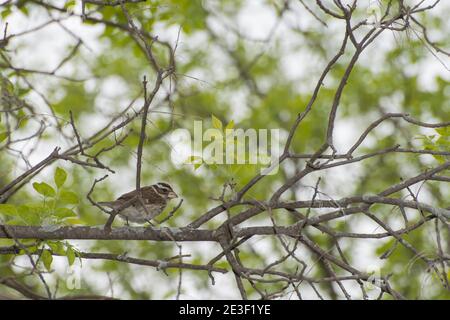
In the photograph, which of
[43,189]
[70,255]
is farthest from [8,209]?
[70,255]

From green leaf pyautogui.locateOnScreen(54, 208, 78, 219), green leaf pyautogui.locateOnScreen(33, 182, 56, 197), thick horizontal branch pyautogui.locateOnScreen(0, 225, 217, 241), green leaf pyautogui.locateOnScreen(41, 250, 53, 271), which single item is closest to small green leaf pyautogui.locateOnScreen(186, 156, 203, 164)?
thick horizontal branch pyautogui.locateOnScreen(0, 225, 217, 241)

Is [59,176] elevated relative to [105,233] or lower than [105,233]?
elevated

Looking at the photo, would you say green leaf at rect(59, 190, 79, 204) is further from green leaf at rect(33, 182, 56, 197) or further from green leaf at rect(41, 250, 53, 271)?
green leaf at rect(41, 250, 53, 271)

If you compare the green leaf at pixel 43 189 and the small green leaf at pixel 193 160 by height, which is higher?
the small green leaf at pixel 193 160

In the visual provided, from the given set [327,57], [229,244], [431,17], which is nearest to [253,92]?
[327,57]

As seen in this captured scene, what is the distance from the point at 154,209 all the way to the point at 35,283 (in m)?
5.05

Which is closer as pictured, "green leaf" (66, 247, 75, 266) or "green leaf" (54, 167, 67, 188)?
"green leaf" (66, 247, 75, 266)

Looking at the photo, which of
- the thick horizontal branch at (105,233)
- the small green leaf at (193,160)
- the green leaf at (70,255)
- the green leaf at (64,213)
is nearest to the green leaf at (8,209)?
the thick horizontal branch at (105,233)

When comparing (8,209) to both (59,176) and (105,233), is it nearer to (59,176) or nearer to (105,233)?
(59,176)

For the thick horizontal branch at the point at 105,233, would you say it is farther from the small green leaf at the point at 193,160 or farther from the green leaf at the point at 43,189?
the small green leaf at the point at 193,160

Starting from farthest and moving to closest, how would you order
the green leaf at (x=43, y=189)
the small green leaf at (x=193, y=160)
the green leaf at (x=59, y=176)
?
the green leaf at (x=59, y=176)
the green leaf at (x=43, y=189)
the small green leaf at (x=193, y=160)

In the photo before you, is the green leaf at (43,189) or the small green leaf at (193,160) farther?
the green leaf at (43,189)
